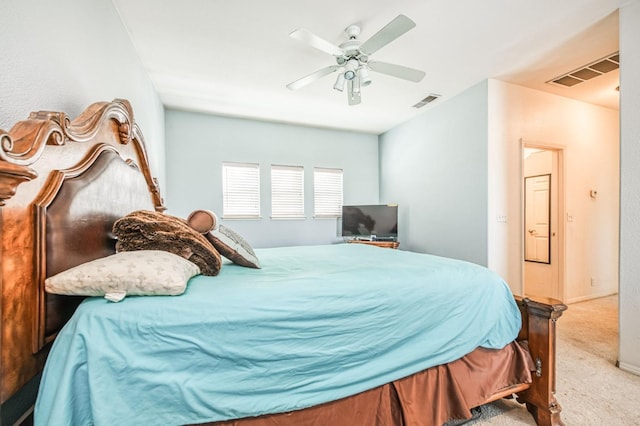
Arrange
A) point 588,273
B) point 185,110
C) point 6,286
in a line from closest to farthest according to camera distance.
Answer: point 6,286 → point 588,273 → point 185,110

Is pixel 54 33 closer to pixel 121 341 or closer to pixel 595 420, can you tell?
pixel 121 341

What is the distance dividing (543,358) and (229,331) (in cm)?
173

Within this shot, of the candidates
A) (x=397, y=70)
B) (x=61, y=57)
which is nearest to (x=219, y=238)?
(x=61, y=57)

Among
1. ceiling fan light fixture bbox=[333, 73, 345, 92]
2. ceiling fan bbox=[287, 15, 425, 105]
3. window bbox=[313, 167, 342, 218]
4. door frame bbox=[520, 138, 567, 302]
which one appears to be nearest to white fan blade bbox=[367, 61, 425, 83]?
ceiling fan bbox=[287, 15, 425, 105]

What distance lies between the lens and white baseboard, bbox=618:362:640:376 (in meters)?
2.08

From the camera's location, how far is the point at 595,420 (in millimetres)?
1610

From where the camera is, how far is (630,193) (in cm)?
215

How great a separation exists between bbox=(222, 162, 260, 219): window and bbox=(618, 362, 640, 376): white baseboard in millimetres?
4460

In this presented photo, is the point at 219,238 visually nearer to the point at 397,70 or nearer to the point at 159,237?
the point at 159,237

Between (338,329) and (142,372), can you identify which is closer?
(142,372)

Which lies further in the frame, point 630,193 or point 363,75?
point 363,75

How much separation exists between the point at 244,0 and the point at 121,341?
94.8 inches

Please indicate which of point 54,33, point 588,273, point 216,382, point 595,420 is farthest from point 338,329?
point 588,273

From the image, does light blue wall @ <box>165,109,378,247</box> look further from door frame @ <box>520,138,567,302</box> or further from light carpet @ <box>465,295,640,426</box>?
light carpet @ <box>465,295,640,426</box>
